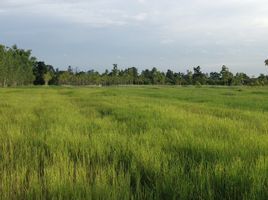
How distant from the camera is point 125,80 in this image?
110 metres

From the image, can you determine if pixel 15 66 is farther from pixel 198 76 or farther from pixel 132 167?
pixel 132 167

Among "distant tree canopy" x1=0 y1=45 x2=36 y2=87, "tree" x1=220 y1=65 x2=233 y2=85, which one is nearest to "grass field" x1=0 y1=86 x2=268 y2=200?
"distant tree canopy" x1=0 y1=45 x2=36 y2=87

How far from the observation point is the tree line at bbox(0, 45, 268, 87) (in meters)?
87.8

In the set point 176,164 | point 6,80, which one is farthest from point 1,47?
point 176,164

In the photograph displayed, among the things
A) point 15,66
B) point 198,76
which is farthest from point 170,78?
point 15,66

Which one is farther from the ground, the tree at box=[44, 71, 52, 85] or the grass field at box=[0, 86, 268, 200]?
the grass field at box=[0, 86, 268, 200]

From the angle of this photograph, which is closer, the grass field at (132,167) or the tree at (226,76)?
the grass field at (132,167)

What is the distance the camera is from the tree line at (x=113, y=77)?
87.8m

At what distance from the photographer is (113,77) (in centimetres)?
10862

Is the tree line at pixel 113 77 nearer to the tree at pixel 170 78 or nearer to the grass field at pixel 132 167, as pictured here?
the tree at pixel 170 78

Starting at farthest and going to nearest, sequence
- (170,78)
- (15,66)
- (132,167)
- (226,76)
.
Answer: (170,78)
(226,76)
(15,66)
(132,167)

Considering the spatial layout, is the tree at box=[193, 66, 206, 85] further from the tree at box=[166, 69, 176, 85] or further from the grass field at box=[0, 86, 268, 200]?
the grass field at box=[0, 86, 268, 200]

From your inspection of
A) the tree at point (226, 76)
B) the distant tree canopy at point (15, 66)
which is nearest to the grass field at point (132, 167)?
the distant tree canopy at point (15, 66)

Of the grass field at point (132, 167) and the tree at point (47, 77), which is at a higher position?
the grass field at point (132, 167)
